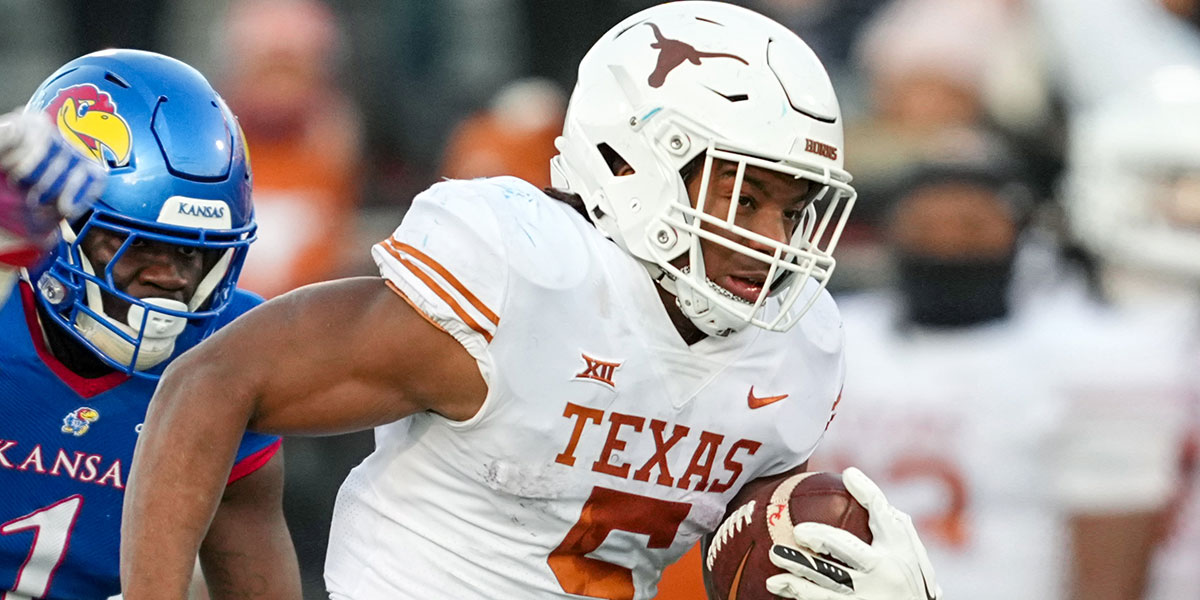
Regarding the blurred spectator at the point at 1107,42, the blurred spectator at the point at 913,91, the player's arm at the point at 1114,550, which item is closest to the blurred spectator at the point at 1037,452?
the player's arm at the point at 1114,550

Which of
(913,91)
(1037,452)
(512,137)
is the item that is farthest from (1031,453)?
(512,137)

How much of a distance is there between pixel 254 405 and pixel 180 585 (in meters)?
0.27

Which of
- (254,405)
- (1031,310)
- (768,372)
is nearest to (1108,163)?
(1031,310)

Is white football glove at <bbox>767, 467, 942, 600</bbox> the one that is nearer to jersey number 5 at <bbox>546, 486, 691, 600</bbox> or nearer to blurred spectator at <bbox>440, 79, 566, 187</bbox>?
jersey number 5 at <bbox>546, 486, 691, 600</bbox>

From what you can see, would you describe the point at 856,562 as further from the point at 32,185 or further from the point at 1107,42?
the point at 1107,42

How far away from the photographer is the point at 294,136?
629 cm

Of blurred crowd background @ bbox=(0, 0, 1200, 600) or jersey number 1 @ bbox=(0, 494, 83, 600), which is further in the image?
blurred crowd background @ bbox=(0, 0, 1200, 600)

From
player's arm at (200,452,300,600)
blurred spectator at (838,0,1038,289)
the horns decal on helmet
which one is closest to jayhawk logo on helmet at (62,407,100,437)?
player's arm at (200,452,300,600)

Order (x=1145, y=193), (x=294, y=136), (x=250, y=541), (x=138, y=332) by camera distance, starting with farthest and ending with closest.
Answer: (x=294, y=136) < (x=1145, y=193) < (x=250, y=541) < (x=138, y=332)

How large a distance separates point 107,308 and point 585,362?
0.84 meters

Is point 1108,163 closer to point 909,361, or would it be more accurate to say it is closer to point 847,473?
A: point 909,361

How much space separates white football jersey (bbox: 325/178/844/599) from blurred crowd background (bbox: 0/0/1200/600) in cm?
221

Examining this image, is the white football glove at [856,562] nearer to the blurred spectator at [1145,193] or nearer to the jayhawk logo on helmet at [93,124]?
the jayhawk logo on helmet at [93,124]

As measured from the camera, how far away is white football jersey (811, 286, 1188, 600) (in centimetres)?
490
